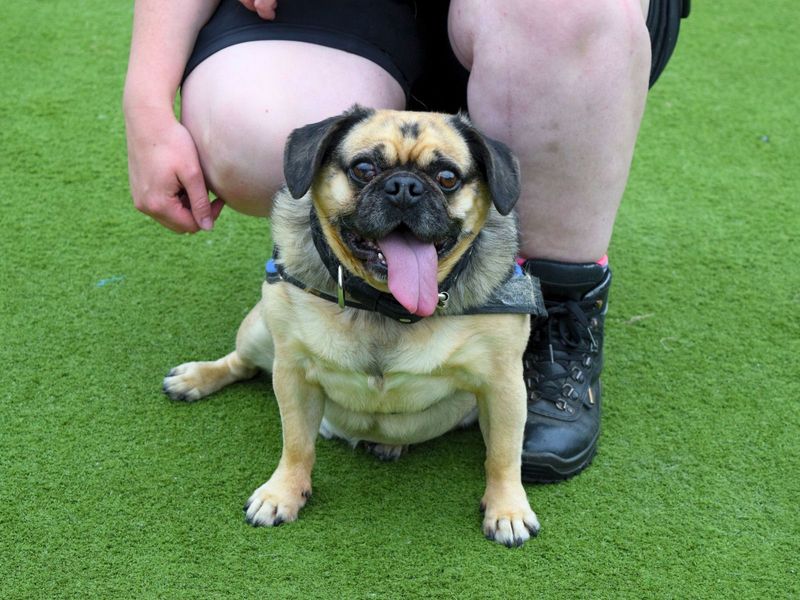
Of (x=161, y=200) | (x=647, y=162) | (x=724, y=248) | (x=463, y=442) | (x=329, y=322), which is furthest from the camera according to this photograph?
(x=647, y=162)

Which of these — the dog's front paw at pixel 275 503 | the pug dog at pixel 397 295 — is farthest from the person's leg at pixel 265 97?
the dog's front paw at pixel 275 503

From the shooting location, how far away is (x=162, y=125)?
2.22 meters

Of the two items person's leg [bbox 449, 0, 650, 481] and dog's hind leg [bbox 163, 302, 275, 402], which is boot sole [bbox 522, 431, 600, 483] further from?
dog's hind leg [bbox 163, 302, 275, 402]

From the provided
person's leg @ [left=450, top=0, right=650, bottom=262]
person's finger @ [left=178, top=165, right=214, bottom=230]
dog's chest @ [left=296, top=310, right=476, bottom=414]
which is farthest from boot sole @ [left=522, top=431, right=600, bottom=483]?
person's finger @ [left=178, top=165, right=214, bottom=230]

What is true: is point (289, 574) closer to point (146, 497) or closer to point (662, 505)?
point (146, 497)

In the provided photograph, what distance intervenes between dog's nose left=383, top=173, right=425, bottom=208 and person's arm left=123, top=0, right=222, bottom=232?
0.63 m

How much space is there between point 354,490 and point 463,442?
342mm

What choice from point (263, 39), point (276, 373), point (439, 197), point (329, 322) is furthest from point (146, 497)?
point (263, 39)

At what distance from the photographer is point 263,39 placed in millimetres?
2316

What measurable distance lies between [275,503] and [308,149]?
2.63 feet

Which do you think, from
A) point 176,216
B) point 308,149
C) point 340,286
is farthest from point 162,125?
point 340,286

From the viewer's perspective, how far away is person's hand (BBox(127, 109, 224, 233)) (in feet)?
7.23

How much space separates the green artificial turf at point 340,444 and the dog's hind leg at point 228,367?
36mm

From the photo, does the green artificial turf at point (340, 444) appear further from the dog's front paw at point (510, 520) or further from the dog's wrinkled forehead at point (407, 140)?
the dog's wrinkled forehead at point (407, 140)
